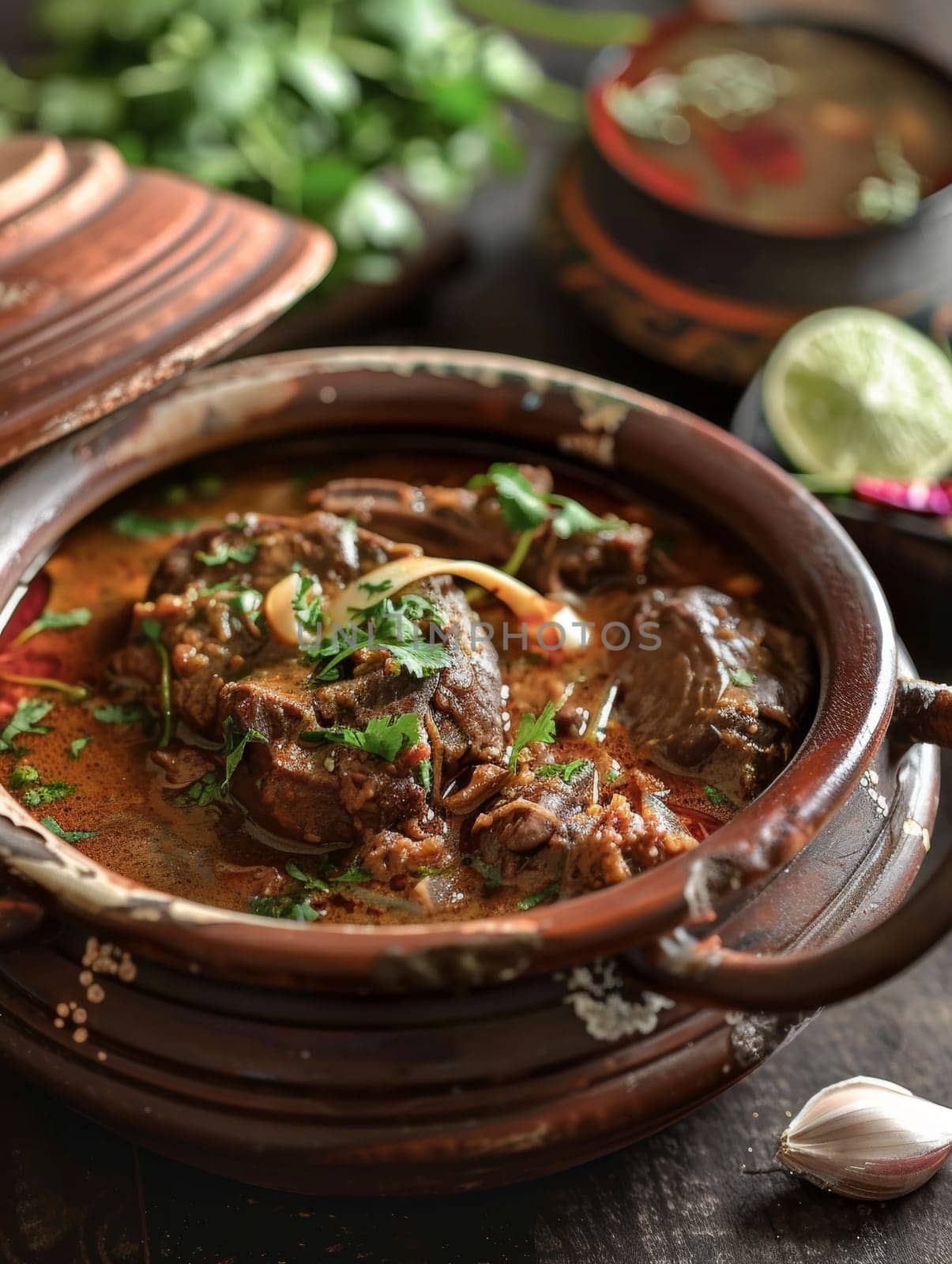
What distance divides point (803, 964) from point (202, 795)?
3.33ft

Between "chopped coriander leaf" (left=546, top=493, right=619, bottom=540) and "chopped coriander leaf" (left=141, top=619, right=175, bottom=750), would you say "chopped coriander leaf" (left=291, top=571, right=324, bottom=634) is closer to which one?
"chopped coriander leaf" (left=141, top=619, right=175, bottom=750)

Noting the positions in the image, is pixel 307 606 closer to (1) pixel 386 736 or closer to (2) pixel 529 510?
(1) pixel 386 736

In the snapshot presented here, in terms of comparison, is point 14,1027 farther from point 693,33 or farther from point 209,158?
point 693,33

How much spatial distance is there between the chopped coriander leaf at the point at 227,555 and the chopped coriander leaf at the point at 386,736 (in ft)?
1.70

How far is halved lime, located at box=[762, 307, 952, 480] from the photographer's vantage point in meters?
3.56

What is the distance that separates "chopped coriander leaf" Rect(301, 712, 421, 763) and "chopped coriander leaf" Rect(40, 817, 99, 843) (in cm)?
44

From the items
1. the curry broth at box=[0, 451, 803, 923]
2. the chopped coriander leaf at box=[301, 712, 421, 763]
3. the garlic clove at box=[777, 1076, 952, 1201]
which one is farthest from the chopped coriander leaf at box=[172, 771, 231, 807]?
the garlic clove at box=[777, 1076, 952, 1201]

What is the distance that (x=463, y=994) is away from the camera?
71.2 inches

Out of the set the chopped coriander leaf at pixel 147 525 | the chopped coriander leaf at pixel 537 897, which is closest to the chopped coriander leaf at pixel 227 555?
the chopped coriander leaf at pixel 147 525

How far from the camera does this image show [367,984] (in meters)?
1.73

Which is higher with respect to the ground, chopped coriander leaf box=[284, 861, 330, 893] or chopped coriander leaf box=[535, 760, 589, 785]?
chopped coriander leaf box=[535, 760, 589, 785]

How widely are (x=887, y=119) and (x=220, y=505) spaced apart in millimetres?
3054

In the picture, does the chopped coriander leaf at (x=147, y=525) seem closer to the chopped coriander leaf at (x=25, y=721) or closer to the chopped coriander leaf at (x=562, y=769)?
the chopped coriander leaf at (x=25, y=721)

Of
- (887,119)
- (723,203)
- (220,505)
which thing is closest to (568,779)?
(220,505)
